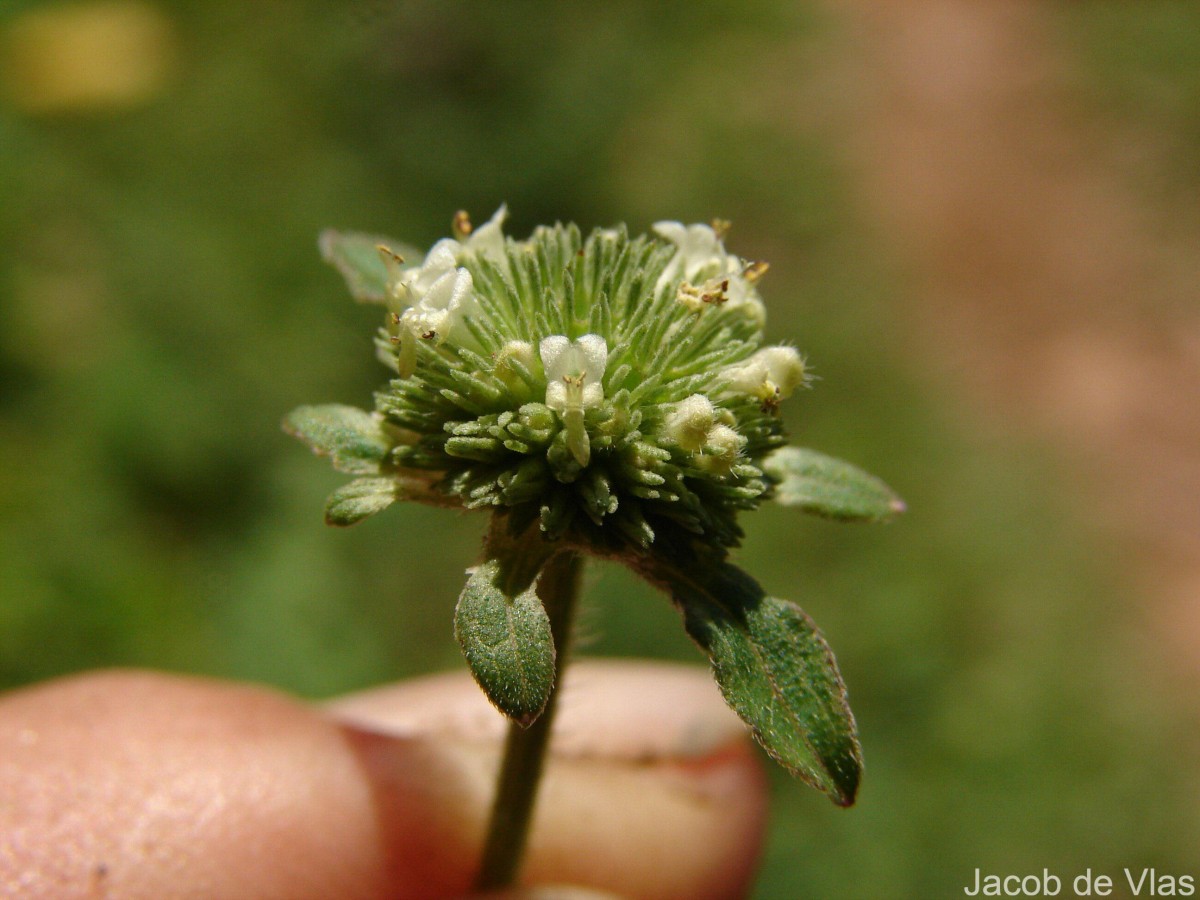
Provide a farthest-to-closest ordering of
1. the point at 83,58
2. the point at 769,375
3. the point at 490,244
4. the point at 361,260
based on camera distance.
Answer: the point at 83,58, the point at 361,260, the point at 490,244, the point at 769,375

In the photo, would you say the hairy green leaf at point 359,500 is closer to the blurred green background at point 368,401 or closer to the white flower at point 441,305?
the white flower at point 441,305

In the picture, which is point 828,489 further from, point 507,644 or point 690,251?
point 507,644

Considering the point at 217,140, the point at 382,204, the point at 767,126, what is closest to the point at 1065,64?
the point at 767,126

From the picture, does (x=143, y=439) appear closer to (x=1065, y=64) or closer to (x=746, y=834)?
(x=746, y=834)

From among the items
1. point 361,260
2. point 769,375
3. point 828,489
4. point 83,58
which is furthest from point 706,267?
point 83,58

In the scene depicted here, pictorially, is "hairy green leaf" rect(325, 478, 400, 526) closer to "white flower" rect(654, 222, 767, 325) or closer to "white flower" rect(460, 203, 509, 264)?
"white flower" rect(460, 203, 509, 264)

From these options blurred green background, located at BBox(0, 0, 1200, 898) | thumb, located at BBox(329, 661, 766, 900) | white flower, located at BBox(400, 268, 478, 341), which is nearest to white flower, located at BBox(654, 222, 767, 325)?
white flower, located at BBox(400, 268, 478, 341)
